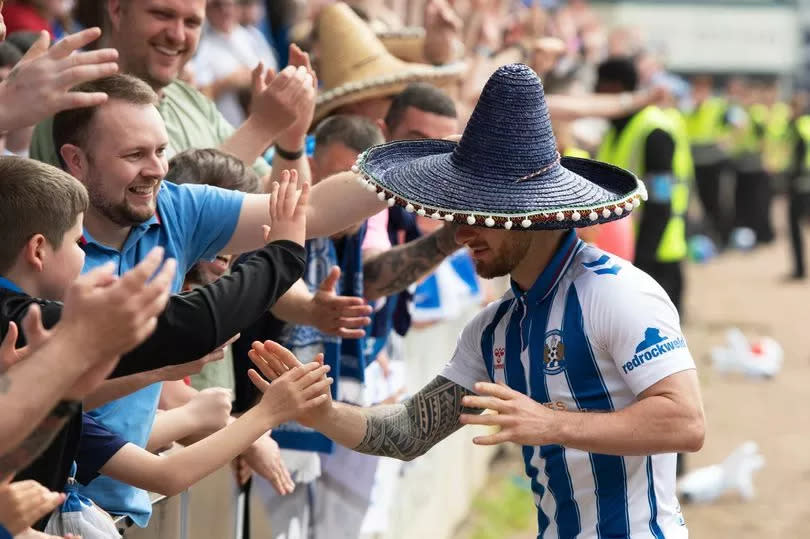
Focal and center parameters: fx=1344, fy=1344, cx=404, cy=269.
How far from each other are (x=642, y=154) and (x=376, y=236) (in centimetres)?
472

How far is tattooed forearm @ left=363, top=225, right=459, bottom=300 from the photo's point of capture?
15.5ft

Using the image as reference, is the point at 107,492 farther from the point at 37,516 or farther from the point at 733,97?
the point at 733,97

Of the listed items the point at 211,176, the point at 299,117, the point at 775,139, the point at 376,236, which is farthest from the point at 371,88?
the point at 775,139

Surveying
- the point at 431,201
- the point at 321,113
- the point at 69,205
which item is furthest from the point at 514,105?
the point at 321,113

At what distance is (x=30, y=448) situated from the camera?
7.82 feet

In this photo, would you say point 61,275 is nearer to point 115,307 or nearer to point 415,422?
point 115,307

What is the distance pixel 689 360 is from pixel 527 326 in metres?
0.44

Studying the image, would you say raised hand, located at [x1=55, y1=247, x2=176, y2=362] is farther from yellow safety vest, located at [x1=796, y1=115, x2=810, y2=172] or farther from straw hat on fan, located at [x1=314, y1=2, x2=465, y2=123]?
yellow safety vest, located at [x1=796, y1=115, x2=810, y2=172]

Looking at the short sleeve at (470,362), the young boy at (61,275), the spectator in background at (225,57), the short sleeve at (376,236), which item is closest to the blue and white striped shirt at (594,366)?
the short sleeve at (470,362)

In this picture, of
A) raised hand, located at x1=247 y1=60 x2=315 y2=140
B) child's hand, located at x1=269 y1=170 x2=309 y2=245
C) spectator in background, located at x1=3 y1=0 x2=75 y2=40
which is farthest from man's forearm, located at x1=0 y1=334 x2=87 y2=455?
spectator in background, located at x1=3 y1=0 x2=75 y2=40

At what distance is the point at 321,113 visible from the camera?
18.2 ft

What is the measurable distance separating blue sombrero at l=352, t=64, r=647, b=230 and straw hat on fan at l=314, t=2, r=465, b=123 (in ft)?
7.19

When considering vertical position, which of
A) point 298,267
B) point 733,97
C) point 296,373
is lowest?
point 733,97

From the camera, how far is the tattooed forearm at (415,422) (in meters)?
3.57
